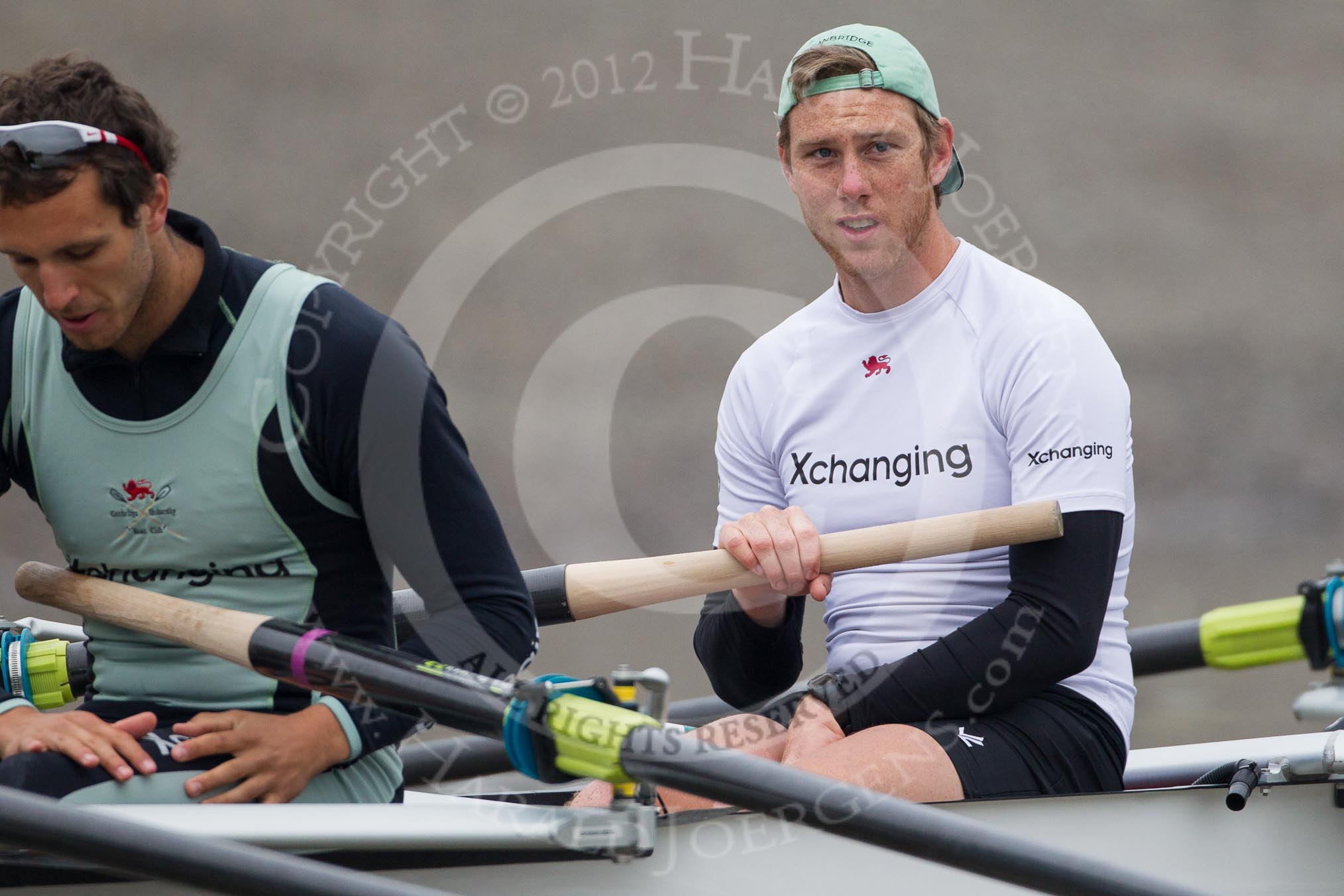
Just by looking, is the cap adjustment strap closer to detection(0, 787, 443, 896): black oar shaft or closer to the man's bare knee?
the man's bare knee

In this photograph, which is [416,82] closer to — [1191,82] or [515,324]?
[515,324]

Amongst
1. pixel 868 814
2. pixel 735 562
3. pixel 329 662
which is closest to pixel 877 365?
Answer: pixel 735 562

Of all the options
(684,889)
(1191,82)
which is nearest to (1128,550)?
(684,889)

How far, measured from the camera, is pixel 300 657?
168 centimetres

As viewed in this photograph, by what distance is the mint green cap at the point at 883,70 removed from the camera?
2215 mm

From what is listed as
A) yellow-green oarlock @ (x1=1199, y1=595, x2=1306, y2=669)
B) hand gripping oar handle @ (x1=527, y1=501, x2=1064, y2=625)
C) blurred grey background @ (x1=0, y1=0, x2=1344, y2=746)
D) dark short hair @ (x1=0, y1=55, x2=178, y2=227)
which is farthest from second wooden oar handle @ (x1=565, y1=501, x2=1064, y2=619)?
blurred grey background @ (x1=0, y1=0, x2=1344, y2=746)

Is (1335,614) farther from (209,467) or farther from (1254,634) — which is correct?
(209,467)

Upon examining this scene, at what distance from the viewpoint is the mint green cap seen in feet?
7.27

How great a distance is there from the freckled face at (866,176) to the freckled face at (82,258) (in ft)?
3.28

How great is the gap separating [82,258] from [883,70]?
1165mm

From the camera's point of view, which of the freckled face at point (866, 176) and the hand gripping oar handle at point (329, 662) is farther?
the freckled face at point (866, 176)

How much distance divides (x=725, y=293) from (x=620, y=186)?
39.1 inches

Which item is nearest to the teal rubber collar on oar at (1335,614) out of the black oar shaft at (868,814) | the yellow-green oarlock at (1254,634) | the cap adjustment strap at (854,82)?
the yellow-green oarlock at (1254,634)

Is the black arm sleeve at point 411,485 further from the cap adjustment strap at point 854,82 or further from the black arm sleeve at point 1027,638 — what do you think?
the cap adjustment strap at point 854,82
